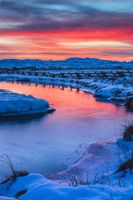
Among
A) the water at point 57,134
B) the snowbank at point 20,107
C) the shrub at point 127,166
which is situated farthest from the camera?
the snowbank at point 20,107

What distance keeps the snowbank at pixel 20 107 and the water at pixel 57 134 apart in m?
0.69

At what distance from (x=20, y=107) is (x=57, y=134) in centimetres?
417

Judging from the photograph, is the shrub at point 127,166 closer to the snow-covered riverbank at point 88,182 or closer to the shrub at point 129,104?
the snow-covered riverbank at point 88,182

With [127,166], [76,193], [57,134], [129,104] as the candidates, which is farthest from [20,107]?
[76,193]

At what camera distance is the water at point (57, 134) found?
26.4 feet

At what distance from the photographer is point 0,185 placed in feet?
19.0

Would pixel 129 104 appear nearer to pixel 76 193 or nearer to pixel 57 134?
pixel 57 134

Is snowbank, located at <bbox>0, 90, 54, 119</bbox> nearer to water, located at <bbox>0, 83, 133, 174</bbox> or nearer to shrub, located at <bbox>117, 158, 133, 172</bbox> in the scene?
water, located at <bbox>0, 83, 133, 174</bbox>

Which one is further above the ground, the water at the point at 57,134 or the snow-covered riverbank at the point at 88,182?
the snow-covered riverbank at the point at 88,182

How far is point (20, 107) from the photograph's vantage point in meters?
14.9

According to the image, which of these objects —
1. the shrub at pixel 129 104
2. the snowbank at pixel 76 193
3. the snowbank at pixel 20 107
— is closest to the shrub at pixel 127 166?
the snowbank at pixel 76 193

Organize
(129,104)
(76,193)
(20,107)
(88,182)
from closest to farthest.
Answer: (76,193) < (88,182) < (20,107) < (129,104)

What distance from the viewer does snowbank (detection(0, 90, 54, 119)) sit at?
14414mm

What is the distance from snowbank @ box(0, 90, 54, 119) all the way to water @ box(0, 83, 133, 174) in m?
0.69
